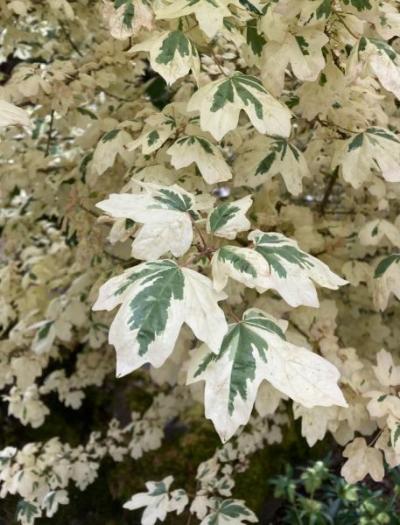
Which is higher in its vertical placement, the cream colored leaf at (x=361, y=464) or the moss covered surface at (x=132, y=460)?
the cream colored leaf at (x=361, y=464)

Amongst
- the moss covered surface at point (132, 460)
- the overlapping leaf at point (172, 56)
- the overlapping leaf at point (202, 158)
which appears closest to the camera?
the overlapping leaf at point (172, 56)

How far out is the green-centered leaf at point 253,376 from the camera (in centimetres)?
71

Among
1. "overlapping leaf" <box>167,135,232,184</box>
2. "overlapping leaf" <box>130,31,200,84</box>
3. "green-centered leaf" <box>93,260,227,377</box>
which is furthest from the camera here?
"overlapping leaf" <box>167,135,232,184</box>

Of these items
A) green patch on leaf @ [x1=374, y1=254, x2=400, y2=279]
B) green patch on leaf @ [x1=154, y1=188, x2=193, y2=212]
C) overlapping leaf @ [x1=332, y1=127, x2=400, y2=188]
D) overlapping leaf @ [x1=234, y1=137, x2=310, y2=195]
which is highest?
green patch on leaf @ [x1=154, y1=188, x2=193, y2=212]

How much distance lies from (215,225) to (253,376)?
0.26 metres

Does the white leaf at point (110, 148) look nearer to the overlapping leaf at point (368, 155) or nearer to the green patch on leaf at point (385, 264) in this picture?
the overlapping leaf at point (368, 155)

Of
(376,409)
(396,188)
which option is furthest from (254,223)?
(376,409)

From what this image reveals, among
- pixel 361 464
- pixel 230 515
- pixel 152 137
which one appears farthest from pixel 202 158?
pixel 230 515

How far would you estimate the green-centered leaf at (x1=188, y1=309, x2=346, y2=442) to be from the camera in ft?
2.32

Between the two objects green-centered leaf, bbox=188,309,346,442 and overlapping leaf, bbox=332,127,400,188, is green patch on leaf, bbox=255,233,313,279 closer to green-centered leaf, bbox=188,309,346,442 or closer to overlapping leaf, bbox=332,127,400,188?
green-centered leaf, bbox=188,309,346,442

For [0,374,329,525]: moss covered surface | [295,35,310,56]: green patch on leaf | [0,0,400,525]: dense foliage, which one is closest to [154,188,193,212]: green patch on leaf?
[0,0,400,525]: dense foliage

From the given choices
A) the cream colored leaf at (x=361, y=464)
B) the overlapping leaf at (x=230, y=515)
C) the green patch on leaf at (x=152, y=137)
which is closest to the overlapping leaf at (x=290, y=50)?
the green patch on leaf at (x=152, y=137)

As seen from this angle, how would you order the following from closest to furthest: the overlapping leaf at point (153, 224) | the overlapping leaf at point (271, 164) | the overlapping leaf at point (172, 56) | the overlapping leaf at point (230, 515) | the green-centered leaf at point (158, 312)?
the green-centered leaf at point (158, 312) < the overlapping leaf at point (153, 224) < the overlapping leaf at point (172, 56) < the overlapping leaf at point (271, 164) < the overlapping leaf at point (230, 515)

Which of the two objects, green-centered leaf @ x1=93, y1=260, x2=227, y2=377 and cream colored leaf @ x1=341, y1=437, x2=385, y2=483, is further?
cream colored leaf @ x1=341, y1=437, x2=385, y2=483
